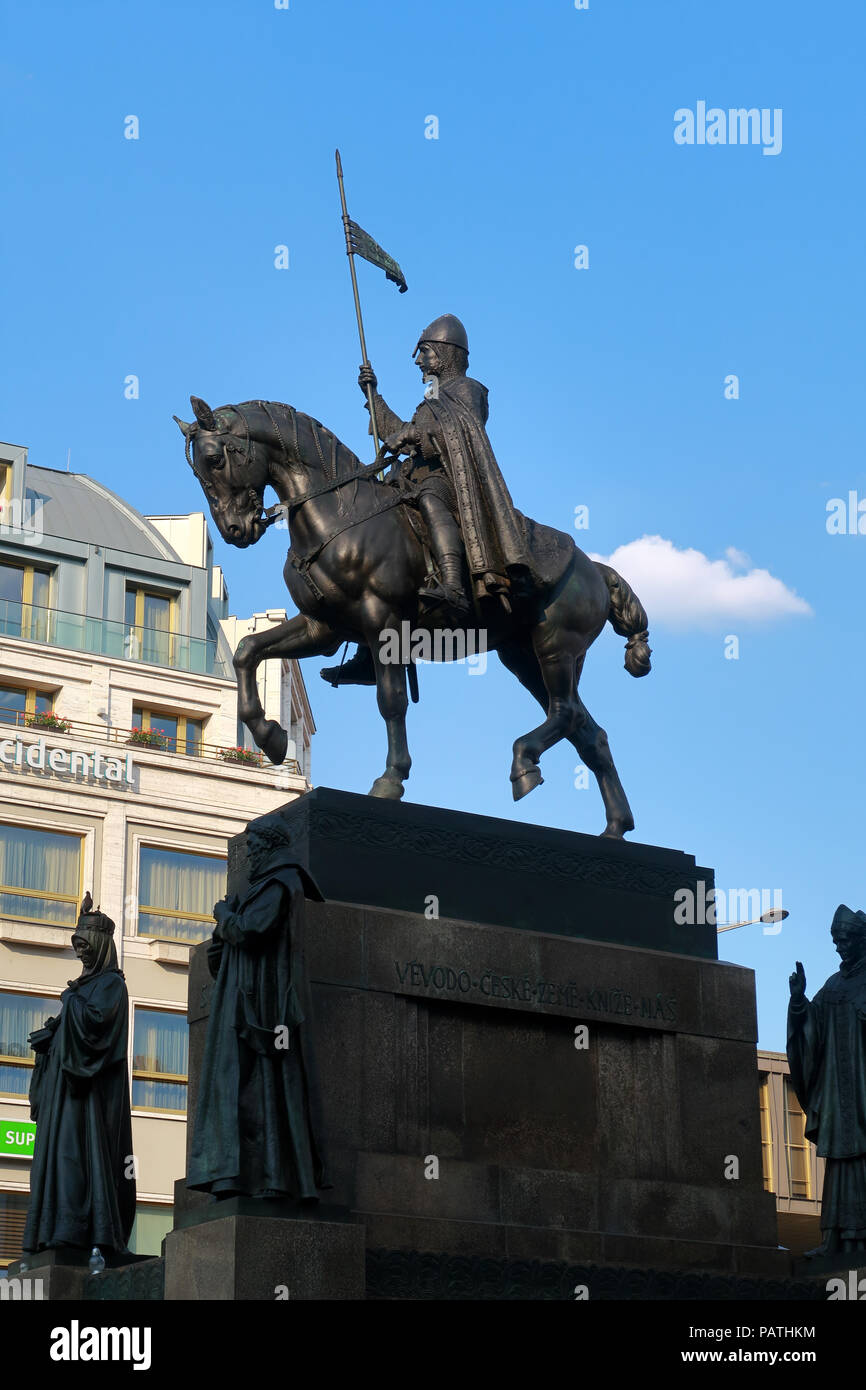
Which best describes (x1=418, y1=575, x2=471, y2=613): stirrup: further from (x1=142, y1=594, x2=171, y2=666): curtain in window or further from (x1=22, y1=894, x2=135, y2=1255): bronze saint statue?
(x1=142, y1=594, x2=171, y2=666): curtain in window

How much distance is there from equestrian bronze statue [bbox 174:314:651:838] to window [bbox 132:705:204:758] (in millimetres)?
43456

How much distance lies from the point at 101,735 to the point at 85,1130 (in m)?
43.5

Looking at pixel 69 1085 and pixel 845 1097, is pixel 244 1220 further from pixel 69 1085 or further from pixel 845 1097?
pixel 845 1097

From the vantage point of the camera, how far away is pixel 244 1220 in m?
16.5

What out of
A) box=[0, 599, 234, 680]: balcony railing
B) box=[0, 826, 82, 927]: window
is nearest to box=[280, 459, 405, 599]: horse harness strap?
box=[0, 826, 82, 927]: window

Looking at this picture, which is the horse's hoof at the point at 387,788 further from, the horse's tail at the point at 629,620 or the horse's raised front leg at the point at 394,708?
the horse's tail at the point at 629,620

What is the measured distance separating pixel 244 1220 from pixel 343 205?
11.8 meters

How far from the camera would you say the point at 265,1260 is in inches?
647

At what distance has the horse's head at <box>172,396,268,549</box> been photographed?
70.1 ft

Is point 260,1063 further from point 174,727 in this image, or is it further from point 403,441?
point 174,727

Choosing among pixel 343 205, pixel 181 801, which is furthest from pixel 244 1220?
pixel 181 801

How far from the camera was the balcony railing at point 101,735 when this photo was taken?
60.9 metres

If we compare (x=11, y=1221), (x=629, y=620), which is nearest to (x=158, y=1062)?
(x=11, y=1221)

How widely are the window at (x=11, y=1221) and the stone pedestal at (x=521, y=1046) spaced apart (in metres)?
35.8
